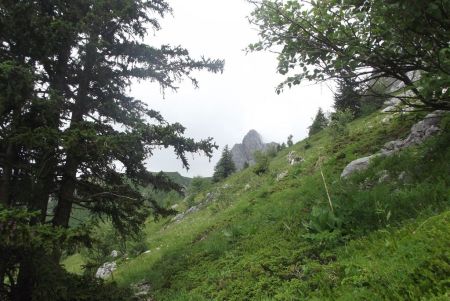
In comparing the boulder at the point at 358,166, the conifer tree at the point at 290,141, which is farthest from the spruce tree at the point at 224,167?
the boulder at the point at 358,166

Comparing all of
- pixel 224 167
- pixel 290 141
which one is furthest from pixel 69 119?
pixel 290 141

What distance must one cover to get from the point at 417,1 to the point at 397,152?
507cm

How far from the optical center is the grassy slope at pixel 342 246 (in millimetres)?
4629

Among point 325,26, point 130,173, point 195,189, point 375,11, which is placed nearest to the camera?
point 375,11

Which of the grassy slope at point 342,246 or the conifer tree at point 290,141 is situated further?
the conifer tree at point 290,141

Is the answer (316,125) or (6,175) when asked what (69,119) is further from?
(316,125)

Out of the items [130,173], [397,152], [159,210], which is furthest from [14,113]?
[397,152]

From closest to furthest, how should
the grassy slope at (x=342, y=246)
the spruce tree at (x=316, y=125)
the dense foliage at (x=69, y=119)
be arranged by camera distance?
the grassy slope at (x=342, y=246) → the dense foliage at (x=69, y=119) → the spruce tree at (x=316, y=125)

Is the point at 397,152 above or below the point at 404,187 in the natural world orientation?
above

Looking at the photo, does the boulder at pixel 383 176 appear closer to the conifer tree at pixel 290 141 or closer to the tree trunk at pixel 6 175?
the tree trunk at pixel 6 175

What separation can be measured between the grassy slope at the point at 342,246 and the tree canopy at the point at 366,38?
201 cm

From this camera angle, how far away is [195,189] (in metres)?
51.5

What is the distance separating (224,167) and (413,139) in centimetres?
4969

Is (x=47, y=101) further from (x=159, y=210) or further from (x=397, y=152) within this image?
(x=397, y=152)
